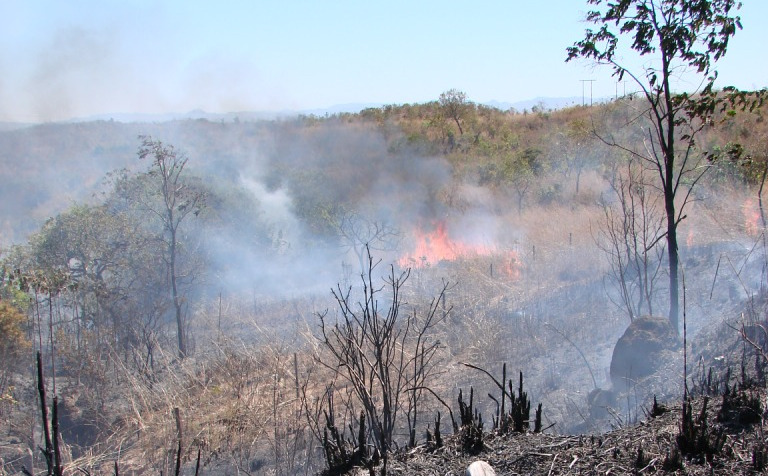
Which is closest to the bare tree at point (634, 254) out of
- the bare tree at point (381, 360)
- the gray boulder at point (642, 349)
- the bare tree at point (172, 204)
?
the gray boulder at point (642, 349)

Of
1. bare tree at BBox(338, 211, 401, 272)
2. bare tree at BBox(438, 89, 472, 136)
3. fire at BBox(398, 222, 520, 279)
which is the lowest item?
fire at BBox(398, 222, 520, 279)

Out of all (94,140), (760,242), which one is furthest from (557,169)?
(94,140)

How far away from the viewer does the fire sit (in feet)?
57.6

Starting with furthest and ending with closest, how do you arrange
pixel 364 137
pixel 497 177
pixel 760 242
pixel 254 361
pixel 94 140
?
pixel 94 140 → pixel 364 137 → pixel 497 177 → pixel 760 242 → pixel 254 361

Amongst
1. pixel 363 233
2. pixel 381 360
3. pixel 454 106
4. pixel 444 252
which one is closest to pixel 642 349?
pixel 381 360

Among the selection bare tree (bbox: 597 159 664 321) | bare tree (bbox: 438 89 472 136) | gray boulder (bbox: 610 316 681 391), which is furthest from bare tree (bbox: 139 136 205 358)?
bare tree (bbox: 438 89 472 136)

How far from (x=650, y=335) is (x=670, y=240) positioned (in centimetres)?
137

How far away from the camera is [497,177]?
93.8ft

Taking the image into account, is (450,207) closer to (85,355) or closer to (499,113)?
(85,355)

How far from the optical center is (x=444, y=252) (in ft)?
73.5

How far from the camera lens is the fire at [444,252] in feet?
57.6

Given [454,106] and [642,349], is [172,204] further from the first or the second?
[454,106]

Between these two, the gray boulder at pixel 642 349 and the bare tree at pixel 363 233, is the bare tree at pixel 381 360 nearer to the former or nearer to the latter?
the gray boulder at pixel 642 349

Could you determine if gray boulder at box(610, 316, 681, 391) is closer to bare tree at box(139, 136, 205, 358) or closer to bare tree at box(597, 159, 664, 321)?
bare tree at box(597, 159, 664, 321)
